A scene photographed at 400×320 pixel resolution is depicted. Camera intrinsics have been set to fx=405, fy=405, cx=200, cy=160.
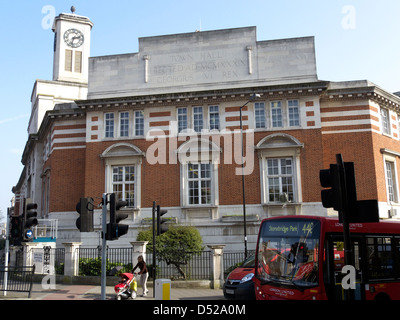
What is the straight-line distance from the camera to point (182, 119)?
25.0 meters

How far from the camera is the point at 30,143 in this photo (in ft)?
118

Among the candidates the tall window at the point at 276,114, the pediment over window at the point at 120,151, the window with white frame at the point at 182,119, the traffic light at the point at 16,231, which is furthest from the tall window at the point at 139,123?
the traffic light at the point at 16,231

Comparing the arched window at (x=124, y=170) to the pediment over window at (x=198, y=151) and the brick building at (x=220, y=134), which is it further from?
the pediment over window at (x=198, y=151)

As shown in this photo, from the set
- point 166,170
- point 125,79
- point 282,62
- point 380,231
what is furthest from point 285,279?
point 125,79

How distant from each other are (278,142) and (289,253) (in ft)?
45.9

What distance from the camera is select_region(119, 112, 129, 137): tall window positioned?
1008 inches

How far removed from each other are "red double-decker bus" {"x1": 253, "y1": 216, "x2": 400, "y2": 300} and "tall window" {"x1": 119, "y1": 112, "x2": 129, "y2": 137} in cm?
1569

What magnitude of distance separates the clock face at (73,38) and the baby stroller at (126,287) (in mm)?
30904

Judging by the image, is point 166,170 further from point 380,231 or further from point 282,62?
point 380,231

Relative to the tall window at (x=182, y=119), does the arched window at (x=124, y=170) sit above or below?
below

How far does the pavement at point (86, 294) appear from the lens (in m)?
15.0

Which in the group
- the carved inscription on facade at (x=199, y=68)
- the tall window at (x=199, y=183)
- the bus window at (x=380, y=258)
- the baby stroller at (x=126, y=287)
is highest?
the carved inscription on facade at (x=199, y=68)

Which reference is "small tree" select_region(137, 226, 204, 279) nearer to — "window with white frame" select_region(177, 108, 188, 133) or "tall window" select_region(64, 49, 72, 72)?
"window with white frame" select_region(177, 108, 188, 133)

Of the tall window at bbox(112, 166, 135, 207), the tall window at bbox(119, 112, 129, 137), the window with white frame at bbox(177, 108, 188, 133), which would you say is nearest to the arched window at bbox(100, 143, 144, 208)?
the tall window at bbox(112, 166, 135, 207)
